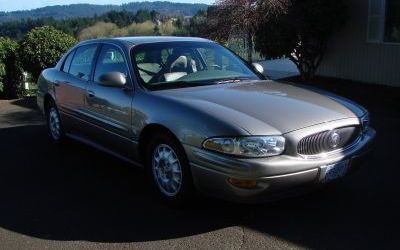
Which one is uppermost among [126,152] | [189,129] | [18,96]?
[189,129]

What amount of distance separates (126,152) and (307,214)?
76.5 inches

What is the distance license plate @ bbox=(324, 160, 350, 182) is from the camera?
4.31m

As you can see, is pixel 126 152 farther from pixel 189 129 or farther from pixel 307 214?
pixel 307 214

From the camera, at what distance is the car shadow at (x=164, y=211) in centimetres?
425

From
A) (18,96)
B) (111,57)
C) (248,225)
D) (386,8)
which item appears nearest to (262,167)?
(248,225)

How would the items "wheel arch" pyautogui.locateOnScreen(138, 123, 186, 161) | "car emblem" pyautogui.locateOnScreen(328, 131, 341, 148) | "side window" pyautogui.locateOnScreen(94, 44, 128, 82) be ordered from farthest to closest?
"side window" pyautogui.locateOnScreen(94, 44, 128, 82) < "wheel arch" pyautogui.locateOnScreen(138, 123, 186, 161) < "car emblem" pyautogui.locateOnScreen(328, 131, 341, 148)

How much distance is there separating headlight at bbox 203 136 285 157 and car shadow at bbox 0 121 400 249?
27.3 inches

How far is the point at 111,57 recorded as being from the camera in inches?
231

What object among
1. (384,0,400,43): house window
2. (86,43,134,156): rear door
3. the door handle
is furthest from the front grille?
(384,0,400,43): house window

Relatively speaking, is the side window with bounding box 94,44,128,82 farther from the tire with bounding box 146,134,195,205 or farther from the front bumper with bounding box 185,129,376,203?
the front bumper with bounding box 185,129,376,203

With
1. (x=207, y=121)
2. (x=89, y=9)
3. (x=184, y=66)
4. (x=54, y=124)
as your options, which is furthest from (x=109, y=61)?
(x=89, y=9)

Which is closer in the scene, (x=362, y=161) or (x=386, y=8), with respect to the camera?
(x=362, y=161)

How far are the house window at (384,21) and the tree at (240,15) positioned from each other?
82.2 inches

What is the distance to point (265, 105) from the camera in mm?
4582
